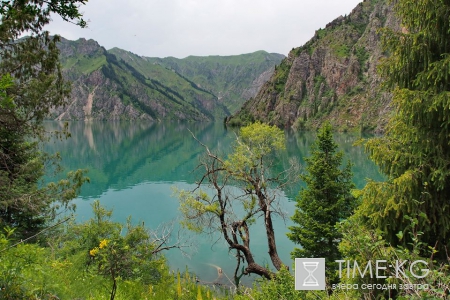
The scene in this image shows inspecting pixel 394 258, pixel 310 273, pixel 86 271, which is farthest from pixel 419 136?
pixel 86 271

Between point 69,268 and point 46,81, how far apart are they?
5.92 m

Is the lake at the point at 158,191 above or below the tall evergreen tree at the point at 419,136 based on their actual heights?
below

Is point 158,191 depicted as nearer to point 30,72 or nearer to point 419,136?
point 30,72

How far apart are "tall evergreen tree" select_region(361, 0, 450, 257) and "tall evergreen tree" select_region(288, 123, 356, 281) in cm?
552


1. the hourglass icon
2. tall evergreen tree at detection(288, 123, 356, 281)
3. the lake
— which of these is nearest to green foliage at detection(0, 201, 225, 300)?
the hourglass icon

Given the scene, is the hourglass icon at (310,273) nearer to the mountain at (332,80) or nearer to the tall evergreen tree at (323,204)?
the tall evergreen tree at (323,204)

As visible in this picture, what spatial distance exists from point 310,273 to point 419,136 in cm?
408

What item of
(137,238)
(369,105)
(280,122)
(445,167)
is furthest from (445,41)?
(280,122)

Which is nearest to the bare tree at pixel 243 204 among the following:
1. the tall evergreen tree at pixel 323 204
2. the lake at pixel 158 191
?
the lake at pixel 158 191

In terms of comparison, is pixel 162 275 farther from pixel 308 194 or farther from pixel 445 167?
pixel 445 167

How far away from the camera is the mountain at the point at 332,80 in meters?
143

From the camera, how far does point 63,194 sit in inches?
574

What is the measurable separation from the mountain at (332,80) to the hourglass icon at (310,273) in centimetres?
12986

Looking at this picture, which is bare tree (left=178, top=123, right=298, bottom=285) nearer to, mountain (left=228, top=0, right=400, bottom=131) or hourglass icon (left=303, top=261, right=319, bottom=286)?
hourglass icon (left=303, top=261, right=319, bottom=286)
